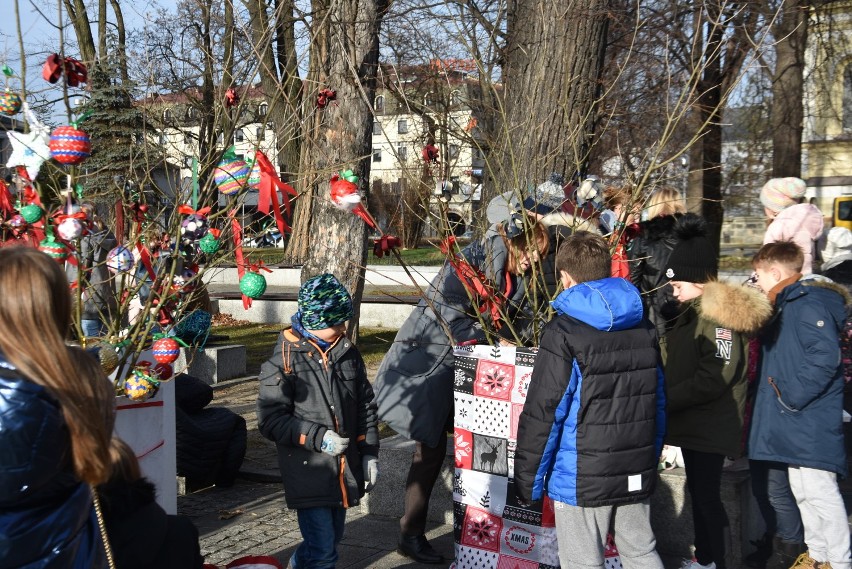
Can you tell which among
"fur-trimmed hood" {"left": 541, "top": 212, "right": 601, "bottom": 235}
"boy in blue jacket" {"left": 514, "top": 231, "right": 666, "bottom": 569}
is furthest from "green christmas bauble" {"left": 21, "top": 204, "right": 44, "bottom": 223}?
"fur-trimmed hood" {"left": 541, "top": 212, "right": 601, "bottom": 235}

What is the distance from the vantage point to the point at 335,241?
273 inches

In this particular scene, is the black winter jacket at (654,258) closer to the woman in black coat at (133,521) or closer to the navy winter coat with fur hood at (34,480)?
the woman in black coat at (133,521)

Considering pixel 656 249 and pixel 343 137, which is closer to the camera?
pixel 656 249

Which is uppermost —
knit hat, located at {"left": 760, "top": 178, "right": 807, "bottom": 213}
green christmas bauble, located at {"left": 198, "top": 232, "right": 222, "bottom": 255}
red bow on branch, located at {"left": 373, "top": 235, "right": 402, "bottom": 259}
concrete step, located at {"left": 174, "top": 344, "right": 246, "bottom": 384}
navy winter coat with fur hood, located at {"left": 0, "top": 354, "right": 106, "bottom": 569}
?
knit hat, located at {"left": 760, "top": 178, "right": 807, "bottom": 213}

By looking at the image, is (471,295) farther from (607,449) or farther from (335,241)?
(335,241)

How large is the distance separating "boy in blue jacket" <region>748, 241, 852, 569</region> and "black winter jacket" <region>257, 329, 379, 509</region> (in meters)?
2.09

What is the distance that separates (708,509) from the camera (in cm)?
448

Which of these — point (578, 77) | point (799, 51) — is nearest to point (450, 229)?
point (578, 77)

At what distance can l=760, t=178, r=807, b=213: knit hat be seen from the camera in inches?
253

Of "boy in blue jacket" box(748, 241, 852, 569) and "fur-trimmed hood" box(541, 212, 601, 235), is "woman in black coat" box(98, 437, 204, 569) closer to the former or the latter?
"fur-trimmed hood" box(541, 212, 601, 235)

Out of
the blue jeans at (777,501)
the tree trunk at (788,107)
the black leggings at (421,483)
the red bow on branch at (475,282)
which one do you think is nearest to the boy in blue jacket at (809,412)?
the blue jeans at (777,501)

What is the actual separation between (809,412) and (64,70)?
3.66 meters

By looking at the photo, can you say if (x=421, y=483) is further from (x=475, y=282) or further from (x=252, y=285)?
(x=252, y=285)

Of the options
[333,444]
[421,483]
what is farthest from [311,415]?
[421,483]
